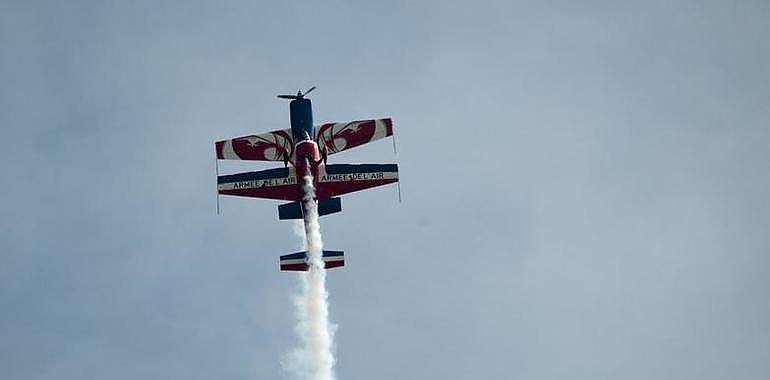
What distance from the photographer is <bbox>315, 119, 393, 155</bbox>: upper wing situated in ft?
289

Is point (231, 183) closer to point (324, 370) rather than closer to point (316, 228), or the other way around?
point (316, 228)

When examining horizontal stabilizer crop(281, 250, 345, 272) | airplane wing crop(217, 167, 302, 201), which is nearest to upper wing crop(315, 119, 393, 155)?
airplane wing crop(217, 167, 302, 201)

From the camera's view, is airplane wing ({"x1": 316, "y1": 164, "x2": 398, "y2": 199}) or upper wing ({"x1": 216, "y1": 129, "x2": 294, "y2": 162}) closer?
airplane wing ({"x1": 316, "y1": 164, "x2": 398, "y2": 199})

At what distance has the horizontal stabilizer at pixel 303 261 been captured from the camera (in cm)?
8806

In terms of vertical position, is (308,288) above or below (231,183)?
below

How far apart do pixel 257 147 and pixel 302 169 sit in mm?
4211

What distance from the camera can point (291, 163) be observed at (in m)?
87.1

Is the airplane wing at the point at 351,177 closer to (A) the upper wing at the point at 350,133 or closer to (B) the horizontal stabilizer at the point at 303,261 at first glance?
(A) the upper wing at the point at 350,133

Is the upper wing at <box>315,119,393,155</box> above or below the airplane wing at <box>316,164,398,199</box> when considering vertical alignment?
above

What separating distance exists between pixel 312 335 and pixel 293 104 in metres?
16.5

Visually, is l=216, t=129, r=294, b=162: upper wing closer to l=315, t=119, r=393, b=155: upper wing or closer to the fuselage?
the fuselage

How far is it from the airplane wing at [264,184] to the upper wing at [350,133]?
3360mm

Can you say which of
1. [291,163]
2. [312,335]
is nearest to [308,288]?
[312,335]

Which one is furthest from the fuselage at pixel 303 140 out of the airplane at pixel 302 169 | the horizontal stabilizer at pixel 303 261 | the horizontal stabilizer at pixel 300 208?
the horizontal stabilizer at pixel 303 261
